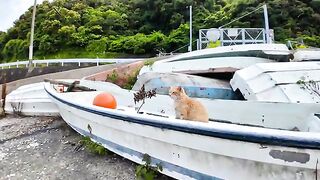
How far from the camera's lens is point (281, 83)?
4344 mm

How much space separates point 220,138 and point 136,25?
31171 mm

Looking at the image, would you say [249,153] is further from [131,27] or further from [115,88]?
[131,27]

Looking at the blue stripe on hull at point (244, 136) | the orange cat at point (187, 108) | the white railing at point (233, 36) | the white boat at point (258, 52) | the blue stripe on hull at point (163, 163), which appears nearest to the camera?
the blue stripe on hull at point (244, 136)

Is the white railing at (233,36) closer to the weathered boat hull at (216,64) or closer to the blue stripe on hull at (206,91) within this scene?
the weathered boat hull at (216,64)

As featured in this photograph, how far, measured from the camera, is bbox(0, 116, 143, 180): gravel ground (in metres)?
3.76

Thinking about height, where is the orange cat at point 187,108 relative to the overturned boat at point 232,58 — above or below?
below

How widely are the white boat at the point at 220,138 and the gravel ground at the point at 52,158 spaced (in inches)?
8.8

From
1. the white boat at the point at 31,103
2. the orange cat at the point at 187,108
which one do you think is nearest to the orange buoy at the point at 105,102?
the orange cat at the point at 187,108

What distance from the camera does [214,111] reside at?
438 centimetres

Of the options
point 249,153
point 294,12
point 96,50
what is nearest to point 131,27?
point 96,50

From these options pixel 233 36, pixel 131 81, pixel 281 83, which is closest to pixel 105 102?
pixel 281 83

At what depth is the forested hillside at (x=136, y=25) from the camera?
26.9 m

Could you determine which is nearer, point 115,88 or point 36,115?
point 115,88

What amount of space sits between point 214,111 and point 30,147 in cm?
291
